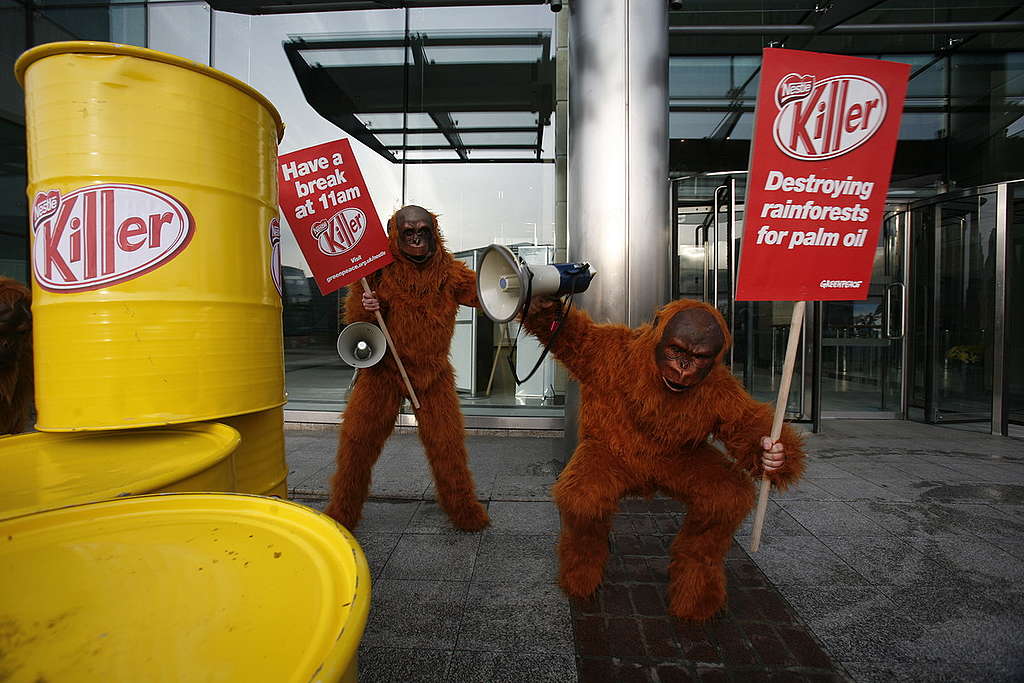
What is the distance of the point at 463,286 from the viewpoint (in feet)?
10.3

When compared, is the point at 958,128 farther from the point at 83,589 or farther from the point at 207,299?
the point at 83,589

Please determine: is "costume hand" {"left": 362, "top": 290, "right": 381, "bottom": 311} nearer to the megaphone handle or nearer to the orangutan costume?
the megaphone handle

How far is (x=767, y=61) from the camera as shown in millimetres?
2070

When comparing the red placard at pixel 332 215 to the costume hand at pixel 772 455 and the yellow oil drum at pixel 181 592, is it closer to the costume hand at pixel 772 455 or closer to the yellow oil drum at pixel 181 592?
the yellow oil drum at pixel 181 592

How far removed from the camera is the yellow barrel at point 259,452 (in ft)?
6.71

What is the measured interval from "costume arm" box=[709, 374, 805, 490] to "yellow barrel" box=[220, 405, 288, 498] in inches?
78.3

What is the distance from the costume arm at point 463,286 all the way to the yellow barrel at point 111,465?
5.37 feet

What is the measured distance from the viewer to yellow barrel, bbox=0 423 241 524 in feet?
4.06

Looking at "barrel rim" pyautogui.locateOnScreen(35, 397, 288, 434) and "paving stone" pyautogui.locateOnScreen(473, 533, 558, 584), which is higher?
"barrel rim" pyautogui.locateOnScreen(35, 397, 288, 434)

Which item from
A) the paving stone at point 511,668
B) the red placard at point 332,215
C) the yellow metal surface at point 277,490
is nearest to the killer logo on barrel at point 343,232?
the red placard at point 332,215

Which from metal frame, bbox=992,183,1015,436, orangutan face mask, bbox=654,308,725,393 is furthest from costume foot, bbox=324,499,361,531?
metal frame, bbox=992,183,1015,436

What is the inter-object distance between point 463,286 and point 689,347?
1502 mm

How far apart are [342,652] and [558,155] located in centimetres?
687

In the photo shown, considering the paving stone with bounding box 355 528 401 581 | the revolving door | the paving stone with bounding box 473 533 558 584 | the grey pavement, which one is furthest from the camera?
the revolving door
